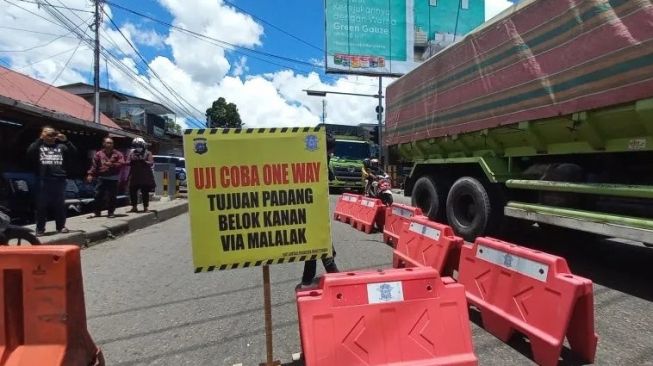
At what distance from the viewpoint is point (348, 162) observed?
75.4ft

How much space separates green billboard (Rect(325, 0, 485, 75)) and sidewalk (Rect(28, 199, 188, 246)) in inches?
528

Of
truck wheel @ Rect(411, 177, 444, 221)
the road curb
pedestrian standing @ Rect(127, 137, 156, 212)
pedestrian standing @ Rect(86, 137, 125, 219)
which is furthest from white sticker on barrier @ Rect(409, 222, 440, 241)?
pedestrian standing @ Rect(86, 137, 125, 219)

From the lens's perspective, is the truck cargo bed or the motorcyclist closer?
the truck cargo bed

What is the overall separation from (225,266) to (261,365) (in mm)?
672

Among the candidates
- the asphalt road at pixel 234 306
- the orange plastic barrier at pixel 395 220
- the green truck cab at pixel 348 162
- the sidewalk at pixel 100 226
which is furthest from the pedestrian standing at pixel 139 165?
the green truck cab at pixel 348 162

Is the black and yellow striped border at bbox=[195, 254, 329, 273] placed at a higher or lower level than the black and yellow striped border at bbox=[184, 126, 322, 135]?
lower

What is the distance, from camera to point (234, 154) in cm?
306

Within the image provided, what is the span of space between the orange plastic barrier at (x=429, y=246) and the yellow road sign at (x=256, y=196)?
207cm

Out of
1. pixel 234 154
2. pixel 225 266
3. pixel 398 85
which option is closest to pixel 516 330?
pixel 225 266

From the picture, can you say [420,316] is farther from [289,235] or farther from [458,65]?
[458,65]

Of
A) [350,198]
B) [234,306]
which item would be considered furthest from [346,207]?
[234,306]

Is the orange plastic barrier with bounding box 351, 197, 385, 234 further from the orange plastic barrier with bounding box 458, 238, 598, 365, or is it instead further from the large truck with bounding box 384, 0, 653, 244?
the orange plastic barrier with bounding box 458, 238, 598, 365

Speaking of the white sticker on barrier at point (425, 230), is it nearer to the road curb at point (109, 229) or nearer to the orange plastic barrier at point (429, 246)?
the orange plastic barrier at point (429, 246)

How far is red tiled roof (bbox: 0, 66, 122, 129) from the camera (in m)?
19.0
